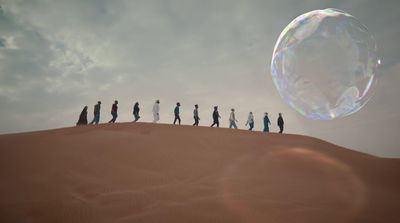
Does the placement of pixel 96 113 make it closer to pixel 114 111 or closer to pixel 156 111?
pixel 114 111

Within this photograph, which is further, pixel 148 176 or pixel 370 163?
pixel 370 163

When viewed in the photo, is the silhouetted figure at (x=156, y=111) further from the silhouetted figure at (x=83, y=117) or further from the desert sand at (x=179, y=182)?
the desert sand at (x=179, y=182)

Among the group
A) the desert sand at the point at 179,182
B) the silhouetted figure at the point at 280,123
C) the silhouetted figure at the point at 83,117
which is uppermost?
the silhouetted figure at the point at 83,117

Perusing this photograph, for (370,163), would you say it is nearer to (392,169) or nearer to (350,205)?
(392,169)

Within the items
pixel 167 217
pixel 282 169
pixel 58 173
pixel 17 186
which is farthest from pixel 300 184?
pixel 17 186

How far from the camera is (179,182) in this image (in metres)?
6.64

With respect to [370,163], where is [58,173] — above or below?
above

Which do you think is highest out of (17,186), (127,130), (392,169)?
(127,130)

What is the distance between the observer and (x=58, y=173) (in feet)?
20.9

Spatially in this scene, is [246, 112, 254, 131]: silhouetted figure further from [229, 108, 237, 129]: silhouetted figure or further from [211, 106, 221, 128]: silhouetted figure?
[211, 106, 221, 128]: silhouetted figure

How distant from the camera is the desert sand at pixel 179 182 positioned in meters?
4.83

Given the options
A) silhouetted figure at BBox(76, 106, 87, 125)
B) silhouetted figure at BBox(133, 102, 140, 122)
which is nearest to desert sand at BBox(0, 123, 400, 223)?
silhouetted figure at BBox(76, 106, 87, 125)

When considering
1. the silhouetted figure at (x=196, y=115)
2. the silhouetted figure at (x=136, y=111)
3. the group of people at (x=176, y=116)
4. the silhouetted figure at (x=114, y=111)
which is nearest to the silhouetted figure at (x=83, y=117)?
the group of people at (x=176, y=116)

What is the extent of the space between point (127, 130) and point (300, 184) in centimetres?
860
